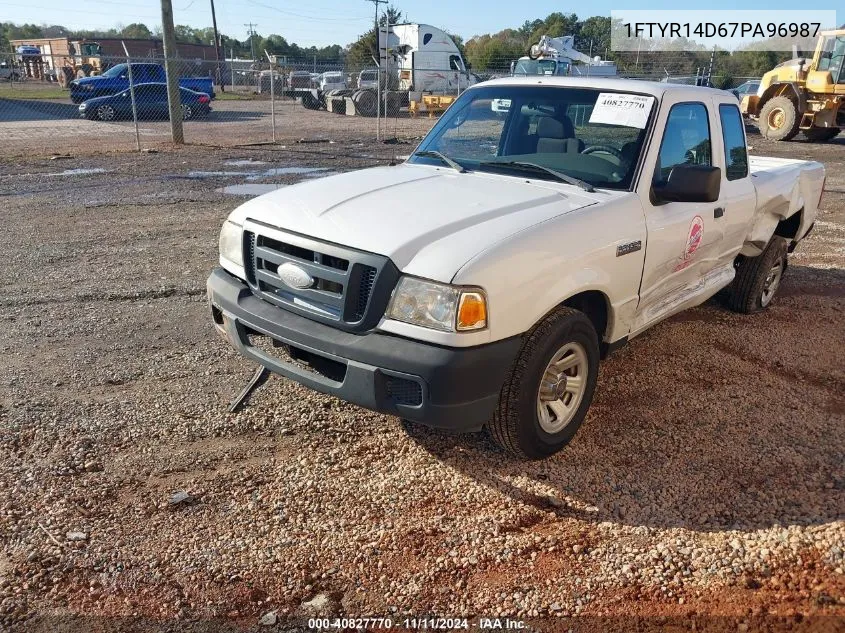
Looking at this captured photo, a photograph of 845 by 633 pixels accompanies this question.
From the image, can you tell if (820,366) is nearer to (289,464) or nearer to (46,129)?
(289,464)

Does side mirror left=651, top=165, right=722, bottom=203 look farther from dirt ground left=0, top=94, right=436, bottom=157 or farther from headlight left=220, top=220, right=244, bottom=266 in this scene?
dirt ground left=0, top=94, right=436, bottom=157

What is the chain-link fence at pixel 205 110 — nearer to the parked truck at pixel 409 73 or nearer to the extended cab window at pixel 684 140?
the parked truck at pixel 409 73

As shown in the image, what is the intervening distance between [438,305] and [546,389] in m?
0.87

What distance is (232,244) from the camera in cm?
392

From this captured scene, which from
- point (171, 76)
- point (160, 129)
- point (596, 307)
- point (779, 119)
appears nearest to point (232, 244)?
point (596, 307)

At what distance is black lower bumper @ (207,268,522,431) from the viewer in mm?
2969

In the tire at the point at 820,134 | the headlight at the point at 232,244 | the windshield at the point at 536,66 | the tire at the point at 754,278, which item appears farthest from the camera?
the windshield at the point at 536,66

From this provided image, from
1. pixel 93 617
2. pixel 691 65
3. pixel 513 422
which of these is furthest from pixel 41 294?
pixel 691 65

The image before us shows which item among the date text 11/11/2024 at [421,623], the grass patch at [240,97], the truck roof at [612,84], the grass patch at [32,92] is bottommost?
the date text 11/11/2024 at [421,623]

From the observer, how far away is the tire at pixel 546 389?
3256 mm

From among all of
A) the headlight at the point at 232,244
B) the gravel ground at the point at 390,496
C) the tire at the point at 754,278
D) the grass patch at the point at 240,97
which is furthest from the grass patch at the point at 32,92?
the tire at the point at 754,278

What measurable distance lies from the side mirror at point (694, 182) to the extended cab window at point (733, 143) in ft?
4.05

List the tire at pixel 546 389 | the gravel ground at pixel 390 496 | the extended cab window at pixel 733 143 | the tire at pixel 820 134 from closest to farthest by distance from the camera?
1. the gravel ground at pixel 390 496
2. the tire at pixel 546 389
3. the extended cab window at pixel 733 143
4. the tire at pixel 820 134

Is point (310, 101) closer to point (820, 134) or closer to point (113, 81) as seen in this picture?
point (113, 81)
